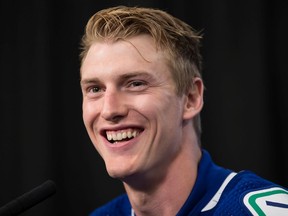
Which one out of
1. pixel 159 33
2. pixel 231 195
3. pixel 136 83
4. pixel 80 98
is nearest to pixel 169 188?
pixel 231 195

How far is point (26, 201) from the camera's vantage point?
89cm

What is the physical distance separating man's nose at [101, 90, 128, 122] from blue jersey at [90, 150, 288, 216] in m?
0.28

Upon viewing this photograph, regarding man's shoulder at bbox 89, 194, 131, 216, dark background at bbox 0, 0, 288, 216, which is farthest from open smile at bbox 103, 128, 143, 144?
dark background at bbox 0, 0, 288, 216

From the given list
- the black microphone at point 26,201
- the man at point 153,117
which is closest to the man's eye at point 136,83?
the man at point 153,117

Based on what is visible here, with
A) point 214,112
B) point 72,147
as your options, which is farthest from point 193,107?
point 72,147

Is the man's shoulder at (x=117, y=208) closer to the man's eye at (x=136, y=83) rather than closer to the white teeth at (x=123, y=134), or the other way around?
the white teeth at (x=123, y=134)

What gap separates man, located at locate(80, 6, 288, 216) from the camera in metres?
1.12

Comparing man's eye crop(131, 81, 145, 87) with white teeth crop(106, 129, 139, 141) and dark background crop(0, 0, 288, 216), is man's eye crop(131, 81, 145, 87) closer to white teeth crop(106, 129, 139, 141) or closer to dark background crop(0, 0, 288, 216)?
white teeth crop(106, 129, 139, 141)

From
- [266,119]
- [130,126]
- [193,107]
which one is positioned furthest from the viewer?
[266,119]

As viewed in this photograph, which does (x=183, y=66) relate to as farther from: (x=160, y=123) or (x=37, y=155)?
(x=37, y=155)

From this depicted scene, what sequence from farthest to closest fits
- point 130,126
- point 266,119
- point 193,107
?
point 266,119 < point 193,107 < point 130,126

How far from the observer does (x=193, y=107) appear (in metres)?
1.24

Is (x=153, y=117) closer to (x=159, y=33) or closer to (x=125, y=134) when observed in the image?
(x=125, y=134)

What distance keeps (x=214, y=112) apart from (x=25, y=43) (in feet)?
2.64
